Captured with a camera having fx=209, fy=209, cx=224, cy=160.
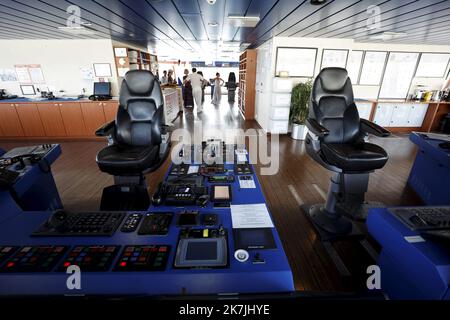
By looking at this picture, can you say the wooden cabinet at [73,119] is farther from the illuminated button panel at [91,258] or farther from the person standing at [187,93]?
the illuminated button panel at [91,258]

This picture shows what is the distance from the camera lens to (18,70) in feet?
15.8

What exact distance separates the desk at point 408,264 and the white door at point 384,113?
5126 millimetres

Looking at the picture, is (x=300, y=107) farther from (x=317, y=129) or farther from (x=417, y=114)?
(x=417, y=114)

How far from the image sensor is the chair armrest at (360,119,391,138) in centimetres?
190

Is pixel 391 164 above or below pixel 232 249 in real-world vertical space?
below

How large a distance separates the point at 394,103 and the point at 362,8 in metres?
3.61

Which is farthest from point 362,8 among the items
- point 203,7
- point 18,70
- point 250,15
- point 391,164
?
point 18,70

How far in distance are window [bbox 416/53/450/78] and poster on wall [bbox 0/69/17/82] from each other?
974cm

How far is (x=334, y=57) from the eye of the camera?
15.4 feet

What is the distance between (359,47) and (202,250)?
6.08m

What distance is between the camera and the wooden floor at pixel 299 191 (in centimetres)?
156
